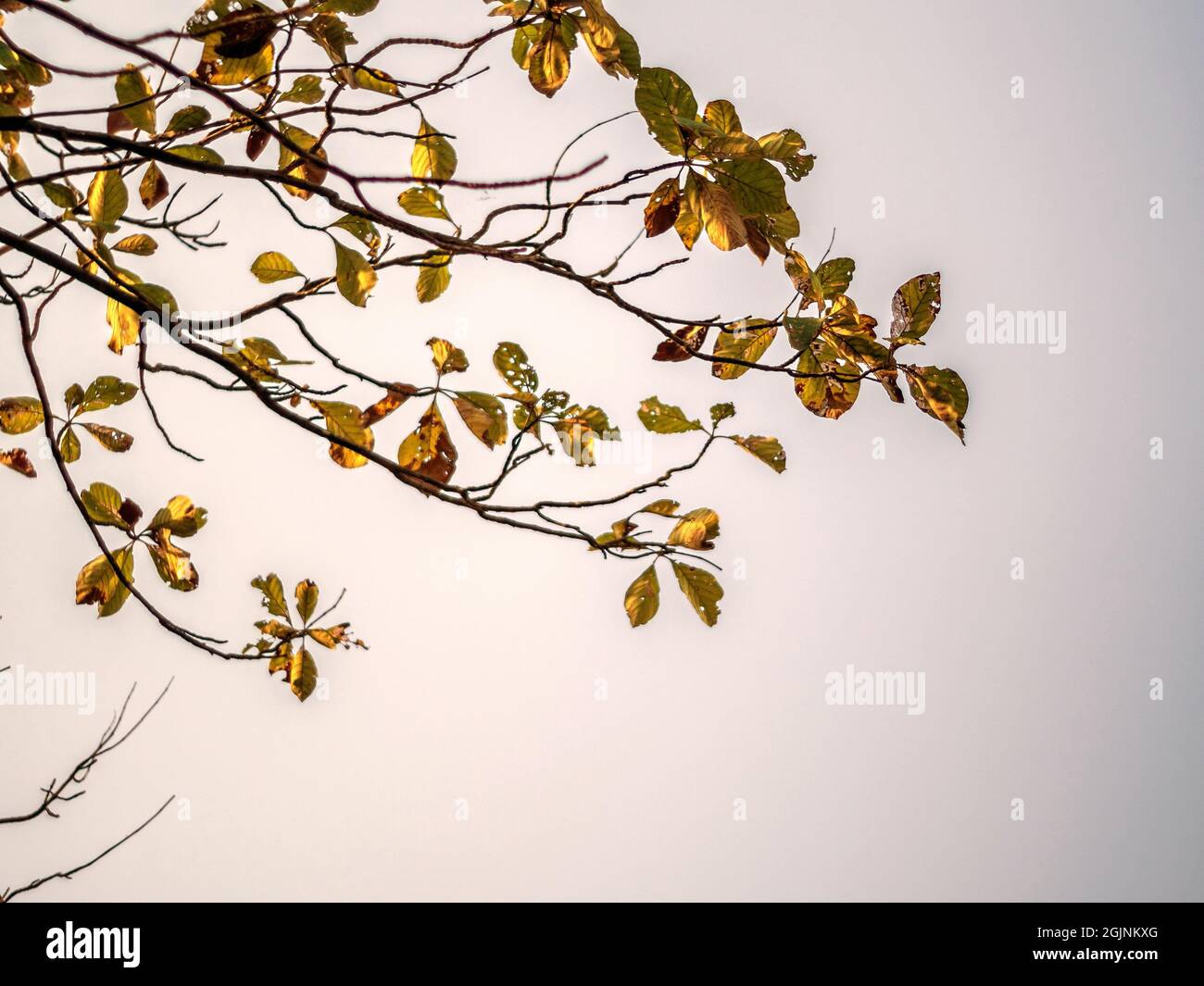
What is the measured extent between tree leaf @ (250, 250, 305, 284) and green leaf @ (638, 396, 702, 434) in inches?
20.2

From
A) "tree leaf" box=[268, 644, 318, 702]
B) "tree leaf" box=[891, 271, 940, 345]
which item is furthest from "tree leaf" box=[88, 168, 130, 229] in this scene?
"tree leaf" box=[891, 271, 940, 345]

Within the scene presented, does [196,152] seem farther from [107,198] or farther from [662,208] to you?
[662,208]

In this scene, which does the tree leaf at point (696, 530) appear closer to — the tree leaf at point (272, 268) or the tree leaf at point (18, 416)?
the tree leaf at point (272, 268)

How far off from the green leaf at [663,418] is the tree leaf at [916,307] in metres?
A: 0.29

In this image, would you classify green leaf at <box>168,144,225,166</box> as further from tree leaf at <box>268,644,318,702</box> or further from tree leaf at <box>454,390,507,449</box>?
tree leaf at <box>268,644,318,702</box>

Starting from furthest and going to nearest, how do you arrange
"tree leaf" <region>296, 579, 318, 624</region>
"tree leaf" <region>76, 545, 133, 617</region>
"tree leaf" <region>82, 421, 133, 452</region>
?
"tree leaf" <region>296, 579, 318, 624</region>, "tree leaf" <region>82, 421, 133, 452</region>, "tree leaf" <region>76, 545, 133, 617</region>

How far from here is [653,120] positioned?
0.84m

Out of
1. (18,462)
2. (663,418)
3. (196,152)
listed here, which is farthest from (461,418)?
(18,462)

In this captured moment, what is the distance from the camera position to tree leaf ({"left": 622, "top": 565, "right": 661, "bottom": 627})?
3.66 ft

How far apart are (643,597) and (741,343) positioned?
35cm

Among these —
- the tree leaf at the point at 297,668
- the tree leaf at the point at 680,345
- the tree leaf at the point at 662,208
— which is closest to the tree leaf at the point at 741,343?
the tree leaf at the point at 680,345

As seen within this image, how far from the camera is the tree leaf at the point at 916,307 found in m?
0.92

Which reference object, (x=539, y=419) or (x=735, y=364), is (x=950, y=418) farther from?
(x=539, y=419)
